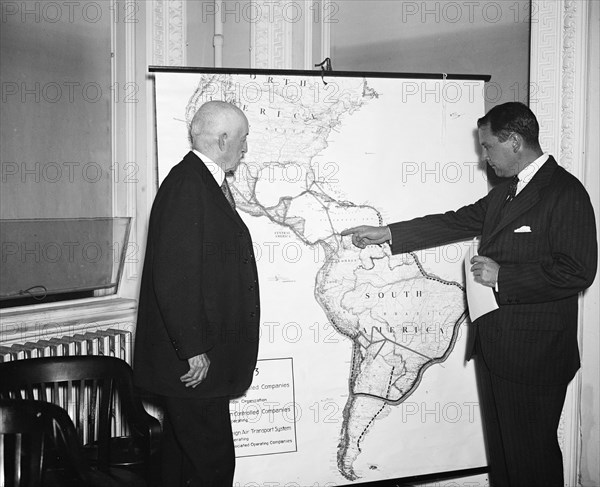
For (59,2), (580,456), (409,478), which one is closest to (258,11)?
(59,2)

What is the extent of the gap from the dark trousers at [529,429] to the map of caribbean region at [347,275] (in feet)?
1.22

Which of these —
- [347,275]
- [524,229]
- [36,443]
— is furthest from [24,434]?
[524,229]

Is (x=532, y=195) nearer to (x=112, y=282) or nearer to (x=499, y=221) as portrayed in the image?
(x=499, y=221)

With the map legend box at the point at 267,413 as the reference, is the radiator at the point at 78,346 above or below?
above

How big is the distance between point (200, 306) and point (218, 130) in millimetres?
586

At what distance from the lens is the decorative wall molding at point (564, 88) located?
2715 mm

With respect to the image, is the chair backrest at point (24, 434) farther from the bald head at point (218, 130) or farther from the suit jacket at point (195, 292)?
the bald head at point (218, 130)

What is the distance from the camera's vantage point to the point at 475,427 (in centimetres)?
273

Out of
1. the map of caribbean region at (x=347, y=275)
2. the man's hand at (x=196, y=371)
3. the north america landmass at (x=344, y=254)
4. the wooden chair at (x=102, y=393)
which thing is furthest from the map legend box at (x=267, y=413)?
the man's hand at (x=196, y=371)

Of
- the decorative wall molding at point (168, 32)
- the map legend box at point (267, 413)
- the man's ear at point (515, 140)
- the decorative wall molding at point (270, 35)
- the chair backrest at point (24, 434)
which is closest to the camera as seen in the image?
the chair backrest at point (24, 434)

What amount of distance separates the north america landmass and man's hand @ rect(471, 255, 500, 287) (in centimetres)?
35

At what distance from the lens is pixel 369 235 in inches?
102

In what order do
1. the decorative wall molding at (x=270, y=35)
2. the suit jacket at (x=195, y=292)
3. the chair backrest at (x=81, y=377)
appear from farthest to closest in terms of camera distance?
the decorative wall molding at (x=270, y=35)
the chair backrest at (x=81, y=377)
the suit jacket at (x=195, y=292)

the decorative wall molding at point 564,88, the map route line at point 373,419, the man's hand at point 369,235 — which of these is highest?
the decorative wall molding at point 564,88
